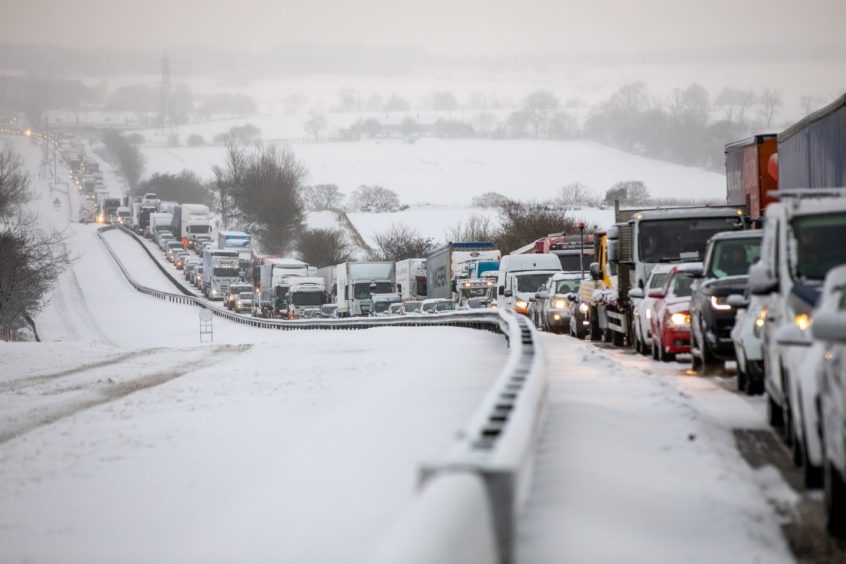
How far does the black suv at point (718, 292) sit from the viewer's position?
672 inches

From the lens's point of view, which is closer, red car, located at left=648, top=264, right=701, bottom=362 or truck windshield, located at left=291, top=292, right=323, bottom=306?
red car, located at left=648, top=264, right=701, bottom=362

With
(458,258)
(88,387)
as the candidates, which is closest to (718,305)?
(88,387)

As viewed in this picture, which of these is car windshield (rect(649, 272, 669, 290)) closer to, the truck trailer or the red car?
the red car

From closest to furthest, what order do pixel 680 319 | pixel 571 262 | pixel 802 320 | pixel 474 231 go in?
pixel 802 320
pixel 680 319
pixel 571 262
pixel 474 231

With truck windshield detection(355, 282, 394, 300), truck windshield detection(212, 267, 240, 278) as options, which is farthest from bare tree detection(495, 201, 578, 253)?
truck windshield detection(355, 282, 394, 300)

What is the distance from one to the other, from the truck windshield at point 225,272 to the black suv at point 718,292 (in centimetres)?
8087

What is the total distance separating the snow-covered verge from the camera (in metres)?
6.91

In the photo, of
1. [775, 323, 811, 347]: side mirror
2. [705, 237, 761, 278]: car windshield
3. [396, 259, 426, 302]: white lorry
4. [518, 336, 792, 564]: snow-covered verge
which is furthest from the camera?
[396, 259, 426, 302]: white lorry

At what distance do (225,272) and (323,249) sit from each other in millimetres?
42073

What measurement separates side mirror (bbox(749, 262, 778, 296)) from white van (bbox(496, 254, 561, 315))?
28.1 metres

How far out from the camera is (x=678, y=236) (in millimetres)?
25828

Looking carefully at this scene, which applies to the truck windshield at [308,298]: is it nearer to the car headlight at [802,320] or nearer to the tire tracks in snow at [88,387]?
the tire tracks in snow at [88,387]

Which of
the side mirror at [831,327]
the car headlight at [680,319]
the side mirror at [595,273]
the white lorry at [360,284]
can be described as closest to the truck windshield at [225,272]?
the white lorry at [360,284]

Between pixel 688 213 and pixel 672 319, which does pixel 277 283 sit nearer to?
pixel 688 213
